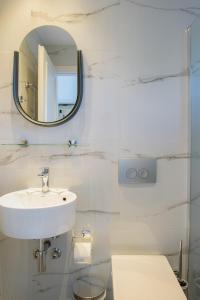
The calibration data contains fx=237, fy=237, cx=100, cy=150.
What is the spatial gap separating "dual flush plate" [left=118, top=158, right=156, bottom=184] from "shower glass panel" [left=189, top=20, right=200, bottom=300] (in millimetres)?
258

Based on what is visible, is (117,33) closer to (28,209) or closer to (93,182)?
(93,182)

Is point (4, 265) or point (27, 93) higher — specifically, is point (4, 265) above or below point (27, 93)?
below

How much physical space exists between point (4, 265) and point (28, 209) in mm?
696

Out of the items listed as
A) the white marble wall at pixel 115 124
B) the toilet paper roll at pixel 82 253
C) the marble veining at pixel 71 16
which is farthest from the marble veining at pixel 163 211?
the marble veining at pixel 71 16

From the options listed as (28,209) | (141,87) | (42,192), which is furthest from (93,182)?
(141,87)

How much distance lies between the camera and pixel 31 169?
5.07 ft

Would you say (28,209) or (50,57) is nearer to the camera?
(28,209)

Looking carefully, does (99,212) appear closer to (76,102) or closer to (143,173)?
(143,173)

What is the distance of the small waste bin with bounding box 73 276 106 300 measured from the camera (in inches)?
60.1

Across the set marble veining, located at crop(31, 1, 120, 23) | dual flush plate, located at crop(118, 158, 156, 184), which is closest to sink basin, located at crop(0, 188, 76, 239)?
dual flush plate, located at crop(118, 158, 156, 184)

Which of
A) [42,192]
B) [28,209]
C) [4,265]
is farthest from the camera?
[4,265]

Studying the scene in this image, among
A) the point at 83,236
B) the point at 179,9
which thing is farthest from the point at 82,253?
the point at 179,9

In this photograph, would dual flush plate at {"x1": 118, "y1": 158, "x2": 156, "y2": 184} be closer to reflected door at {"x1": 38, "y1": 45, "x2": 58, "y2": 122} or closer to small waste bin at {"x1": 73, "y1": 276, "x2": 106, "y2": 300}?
reflected door at {"x1": 38, "y1": 45, "x2": 58, "y2": 122}

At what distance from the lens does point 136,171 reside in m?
1.52
